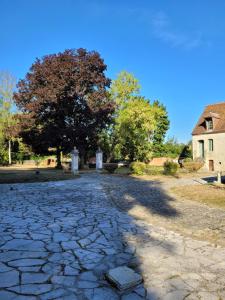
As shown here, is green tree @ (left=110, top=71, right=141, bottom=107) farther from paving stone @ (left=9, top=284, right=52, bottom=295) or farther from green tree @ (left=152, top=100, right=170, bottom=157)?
paving stone @ (left=9, top=284, right=52, bottom=295)

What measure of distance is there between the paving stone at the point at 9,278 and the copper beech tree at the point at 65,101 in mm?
23352

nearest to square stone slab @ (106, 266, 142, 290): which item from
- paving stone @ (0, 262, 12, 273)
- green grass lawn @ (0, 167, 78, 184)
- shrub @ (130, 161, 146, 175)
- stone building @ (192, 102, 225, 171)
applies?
paving stone @ (0, 262, 12, 273)

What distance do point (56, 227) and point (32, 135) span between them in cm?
2377

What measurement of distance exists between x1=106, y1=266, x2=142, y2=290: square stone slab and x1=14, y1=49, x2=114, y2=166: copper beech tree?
23.6m

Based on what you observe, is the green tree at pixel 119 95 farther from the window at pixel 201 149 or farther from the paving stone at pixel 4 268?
the paving stone at pixel 4 268

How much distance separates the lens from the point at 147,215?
8320 millimetres

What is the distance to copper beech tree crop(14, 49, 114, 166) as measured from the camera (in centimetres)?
2686

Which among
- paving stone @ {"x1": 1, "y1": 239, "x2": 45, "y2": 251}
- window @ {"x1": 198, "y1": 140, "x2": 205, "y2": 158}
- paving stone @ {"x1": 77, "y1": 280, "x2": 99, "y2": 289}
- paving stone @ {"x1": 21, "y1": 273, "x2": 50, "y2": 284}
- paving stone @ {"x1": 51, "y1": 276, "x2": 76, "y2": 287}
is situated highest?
window @ {"x1": 198, "y1": 140, "x2": 205, "y2": 158}

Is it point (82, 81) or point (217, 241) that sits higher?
point (82, 81)

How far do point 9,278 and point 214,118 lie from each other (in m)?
33.4

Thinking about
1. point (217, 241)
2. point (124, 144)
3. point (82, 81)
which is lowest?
point (217, 241)

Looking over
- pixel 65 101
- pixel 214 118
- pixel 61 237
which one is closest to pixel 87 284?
pixel 61 237

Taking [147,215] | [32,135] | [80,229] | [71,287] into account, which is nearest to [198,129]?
[32,135]

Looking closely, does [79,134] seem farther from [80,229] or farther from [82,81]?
[80,229]
